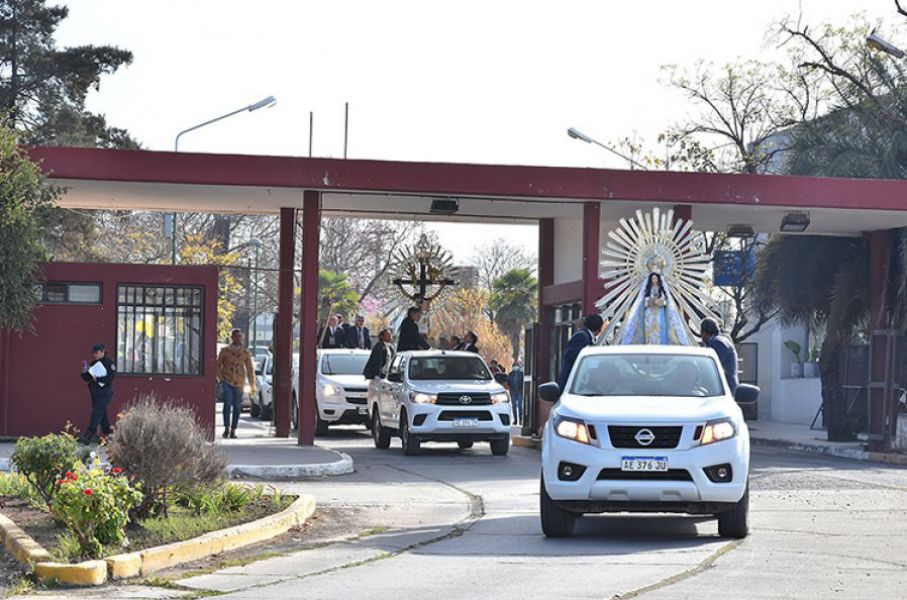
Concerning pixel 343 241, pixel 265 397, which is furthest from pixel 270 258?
pixel 265 397

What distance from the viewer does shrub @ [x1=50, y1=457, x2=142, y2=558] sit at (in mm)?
11477

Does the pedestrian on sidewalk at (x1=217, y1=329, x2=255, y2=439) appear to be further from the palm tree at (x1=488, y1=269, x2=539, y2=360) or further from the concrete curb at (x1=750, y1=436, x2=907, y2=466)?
the palm tree at (x1=488, y1=269, x2=539, y2=360)

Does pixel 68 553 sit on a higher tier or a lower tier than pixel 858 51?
lower

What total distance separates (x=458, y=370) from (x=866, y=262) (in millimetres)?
9354

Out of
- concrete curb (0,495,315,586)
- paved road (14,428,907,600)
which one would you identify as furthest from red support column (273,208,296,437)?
concrete curb (0,495,315,586)

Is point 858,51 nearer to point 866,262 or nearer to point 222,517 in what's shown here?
point 866,262

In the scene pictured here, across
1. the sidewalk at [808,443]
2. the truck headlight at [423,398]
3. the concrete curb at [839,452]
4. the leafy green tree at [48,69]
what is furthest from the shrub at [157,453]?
the leafy green tree at [48,69]

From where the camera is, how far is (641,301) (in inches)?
792

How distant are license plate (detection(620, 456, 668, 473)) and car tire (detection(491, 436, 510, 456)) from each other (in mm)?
11651

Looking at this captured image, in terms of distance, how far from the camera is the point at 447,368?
82.5 feet

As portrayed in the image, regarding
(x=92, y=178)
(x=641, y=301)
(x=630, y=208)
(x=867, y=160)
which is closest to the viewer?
(x=641, y=301)

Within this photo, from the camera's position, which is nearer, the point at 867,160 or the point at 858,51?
the point at 867,160

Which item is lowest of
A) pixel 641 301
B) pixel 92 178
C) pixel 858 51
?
pixel 641 301

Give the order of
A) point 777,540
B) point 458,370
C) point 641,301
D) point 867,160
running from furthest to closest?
point 867,160 < point 458,370 < point 641,301 < point 777,540
